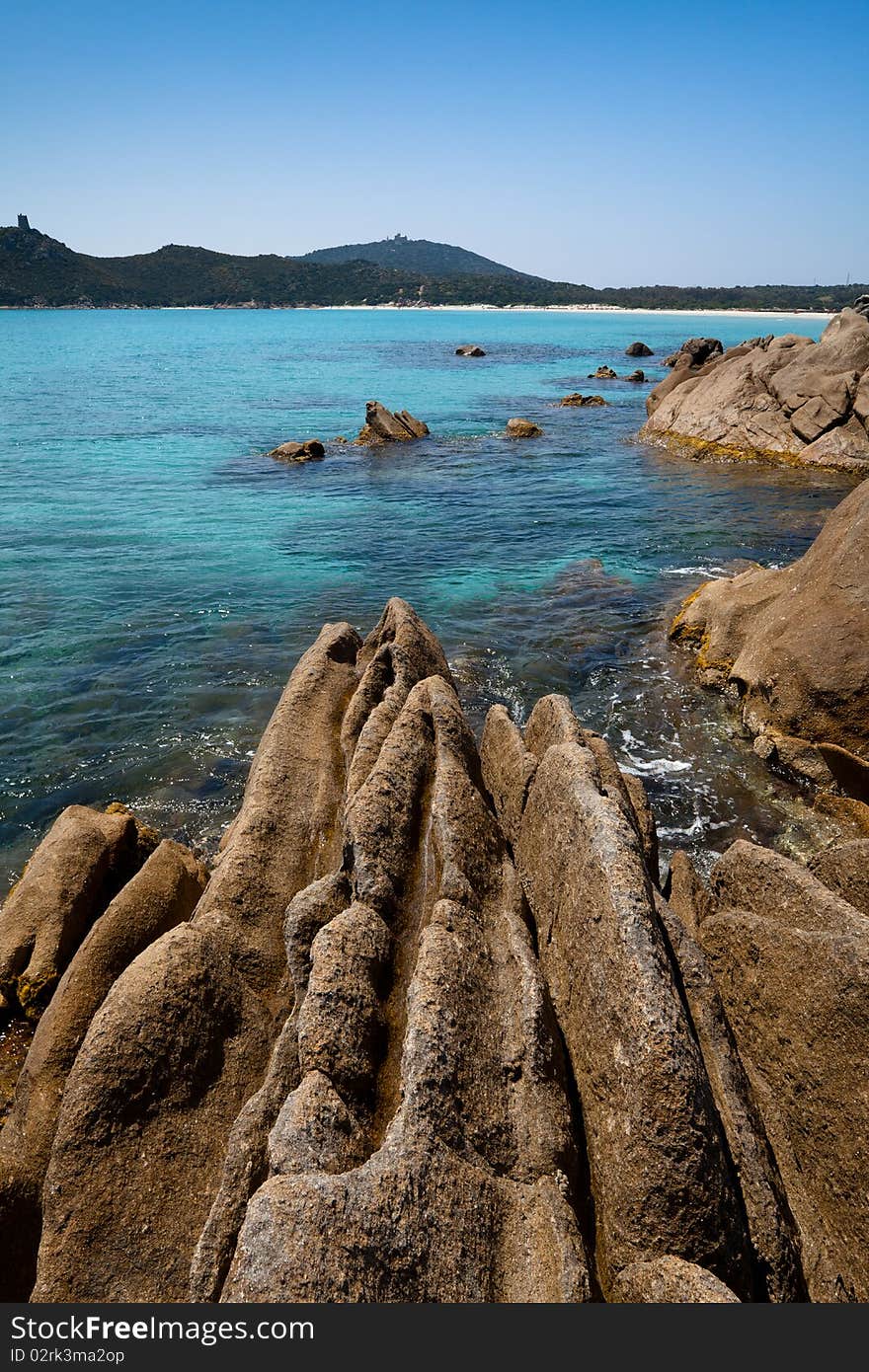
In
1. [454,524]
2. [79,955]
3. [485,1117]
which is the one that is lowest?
[454,524]

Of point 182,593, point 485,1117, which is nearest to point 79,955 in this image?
point 485,1117

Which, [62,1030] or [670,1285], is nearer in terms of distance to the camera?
[670,1285]

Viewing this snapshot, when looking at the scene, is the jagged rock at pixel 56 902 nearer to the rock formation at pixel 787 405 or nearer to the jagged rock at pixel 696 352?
the rock formation at pixel 787 405

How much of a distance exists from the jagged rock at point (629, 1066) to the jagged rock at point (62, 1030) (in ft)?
11.5

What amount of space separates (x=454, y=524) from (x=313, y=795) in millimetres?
19604

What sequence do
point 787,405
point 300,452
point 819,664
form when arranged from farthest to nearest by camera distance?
point 300,452
point 787,405
point 819,664

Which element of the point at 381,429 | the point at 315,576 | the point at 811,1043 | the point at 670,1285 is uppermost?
the point at 670,1285

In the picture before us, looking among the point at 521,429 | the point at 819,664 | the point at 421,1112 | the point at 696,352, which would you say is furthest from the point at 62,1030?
Result: the point at 696,352

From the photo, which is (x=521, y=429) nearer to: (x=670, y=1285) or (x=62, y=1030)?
(x=62, y=1030)

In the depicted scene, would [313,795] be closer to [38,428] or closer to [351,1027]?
[351,1027]

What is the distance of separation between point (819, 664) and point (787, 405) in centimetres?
2632

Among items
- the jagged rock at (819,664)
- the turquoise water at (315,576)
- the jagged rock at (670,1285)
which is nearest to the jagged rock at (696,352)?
the turquoise water at (315,576)

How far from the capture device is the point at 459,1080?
12.7 ft

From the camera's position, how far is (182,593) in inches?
756
